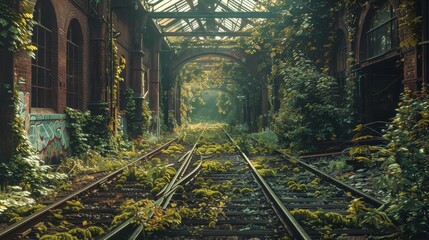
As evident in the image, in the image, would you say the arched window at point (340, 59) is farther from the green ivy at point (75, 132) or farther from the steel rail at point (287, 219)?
the steel rail at point (287, 219)

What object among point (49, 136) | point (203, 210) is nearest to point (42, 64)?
point (49, 136)

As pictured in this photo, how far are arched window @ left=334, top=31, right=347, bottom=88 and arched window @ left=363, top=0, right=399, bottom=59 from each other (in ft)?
7.24

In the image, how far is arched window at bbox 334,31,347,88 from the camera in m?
14.9

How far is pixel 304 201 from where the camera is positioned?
245 inches

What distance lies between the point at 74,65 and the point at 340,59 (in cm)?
939

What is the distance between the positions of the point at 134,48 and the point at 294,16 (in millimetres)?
7164

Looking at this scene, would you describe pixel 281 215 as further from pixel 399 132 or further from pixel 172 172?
pixel 172 172

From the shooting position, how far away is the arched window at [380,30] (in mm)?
10693

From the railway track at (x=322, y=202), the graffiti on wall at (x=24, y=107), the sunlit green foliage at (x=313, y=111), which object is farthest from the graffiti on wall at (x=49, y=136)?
the sunlit green foliage at (x=313, y=111)

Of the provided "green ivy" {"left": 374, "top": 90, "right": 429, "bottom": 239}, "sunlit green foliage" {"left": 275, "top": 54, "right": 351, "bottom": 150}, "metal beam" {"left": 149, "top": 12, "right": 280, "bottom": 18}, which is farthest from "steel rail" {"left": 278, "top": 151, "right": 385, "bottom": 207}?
"metal beam" {"left": 149, "top": 12, "right": 280, "bottom": 18}

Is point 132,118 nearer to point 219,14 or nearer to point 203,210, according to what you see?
point 219,14

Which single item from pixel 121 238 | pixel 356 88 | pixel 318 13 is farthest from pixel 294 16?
pixel 121 238

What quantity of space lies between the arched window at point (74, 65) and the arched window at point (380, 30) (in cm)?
862

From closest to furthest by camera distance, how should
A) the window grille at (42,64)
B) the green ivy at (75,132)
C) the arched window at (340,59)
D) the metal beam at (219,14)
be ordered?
the window grille at (42,64)
the green ivy at (75,132)
the arched window at (340,59)
the metal beam at (219,14)
